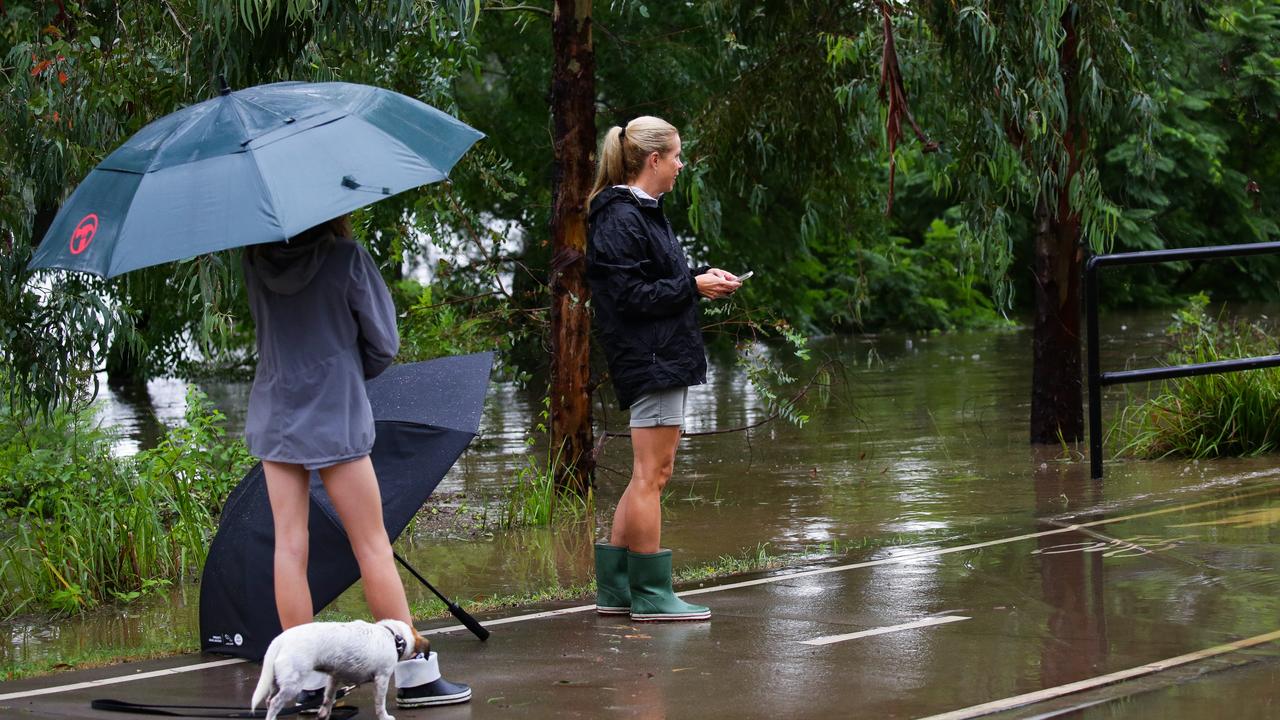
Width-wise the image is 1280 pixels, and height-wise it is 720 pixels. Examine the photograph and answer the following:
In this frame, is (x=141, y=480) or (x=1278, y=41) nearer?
(x=141, y=480)

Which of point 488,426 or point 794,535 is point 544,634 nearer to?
point 794,535

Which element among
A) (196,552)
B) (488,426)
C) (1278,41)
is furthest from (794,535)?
(1278,41)

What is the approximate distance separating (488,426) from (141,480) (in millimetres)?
7013

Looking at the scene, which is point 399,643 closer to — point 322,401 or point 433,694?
point 433,694

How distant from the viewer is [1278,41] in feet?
50.2

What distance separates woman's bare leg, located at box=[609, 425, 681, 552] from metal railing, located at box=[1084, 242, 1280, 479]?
12.3ft

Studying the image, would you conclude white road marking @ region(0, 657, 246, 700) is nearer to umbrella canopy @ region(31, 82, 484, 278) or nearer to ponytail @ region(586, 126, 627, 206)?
umbrella canopy @ region(31, 82, 484, 278)

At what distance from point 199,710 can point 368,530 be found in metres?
0.81

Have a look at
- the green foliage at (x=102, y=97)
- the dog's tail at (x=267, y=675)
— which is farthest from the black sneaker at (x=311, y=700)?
the green foliage at (x=102, y=97)

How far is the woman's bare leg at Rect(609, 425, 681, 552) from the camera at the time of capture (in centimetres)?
603

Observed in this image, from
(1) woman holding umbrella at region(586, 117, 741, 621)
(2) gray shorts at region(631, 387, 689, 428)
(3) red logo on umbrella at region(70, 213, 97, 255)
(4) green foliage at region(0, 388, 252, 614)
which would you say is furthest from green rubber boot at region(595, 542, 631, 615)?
(4) green foliage at region(0, 388, 252, 614)

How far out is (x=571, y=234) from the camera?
928 cm

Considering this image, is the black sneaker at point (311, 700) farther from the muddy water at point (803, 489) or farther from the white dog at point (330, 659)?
the muddy water at point (803, 489)

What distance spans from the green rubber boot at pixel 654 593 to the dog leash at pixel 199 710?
4.85ft
